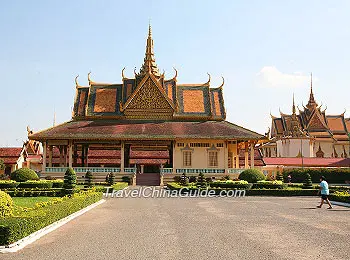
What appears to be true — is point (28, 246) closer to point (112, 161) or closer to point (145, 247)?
point (145, 247)

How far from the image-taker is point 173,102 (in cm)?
4469

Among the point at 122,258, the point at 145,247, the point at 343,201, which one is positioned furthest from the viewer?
the point at 343,201

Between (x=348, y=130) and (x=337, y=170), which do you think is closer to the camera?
(x=337, y=170)

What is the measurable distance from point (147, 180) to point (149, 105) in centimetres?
803

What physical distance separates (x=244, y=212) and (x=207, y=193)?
1108 cm

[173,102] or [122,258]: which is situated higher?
[173,102]

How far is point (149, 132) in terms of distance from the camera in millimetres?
39875

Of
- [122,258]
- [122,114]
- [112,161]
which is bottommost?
[122,258]

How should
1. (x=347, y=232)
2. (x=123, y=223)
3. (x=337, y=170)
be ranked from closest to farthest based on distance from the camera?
(x=347, y=232) < (x=123, y=223) < (x=337, y=170)


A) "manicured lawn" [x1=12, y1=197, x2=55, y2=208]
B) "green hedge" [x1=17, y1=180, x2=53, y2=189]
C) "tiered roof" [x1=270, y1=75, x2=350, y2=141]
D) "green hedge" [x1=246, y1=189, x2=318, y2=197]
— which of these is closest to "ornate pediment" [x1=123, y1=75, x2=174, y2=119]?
"green hedge" [x1=17, y1=180, x2=53, y2=189]

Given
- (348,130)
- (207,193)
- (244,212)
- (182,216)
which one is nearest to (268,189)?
(207,193)

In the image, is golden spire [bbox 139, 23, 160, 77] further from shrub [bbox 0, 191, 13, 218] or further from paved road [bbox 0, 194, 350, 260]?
shrub [bbox 0, 191, 13, 218]

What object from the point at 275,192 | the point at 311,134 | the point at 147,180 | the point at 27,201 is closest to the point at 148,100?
the point at 147,180

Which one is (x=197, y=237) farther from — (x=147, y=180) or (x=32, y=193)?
(x=147, y=180)
